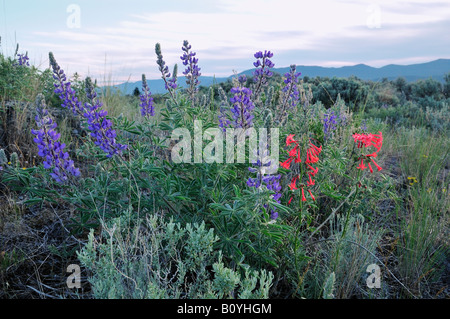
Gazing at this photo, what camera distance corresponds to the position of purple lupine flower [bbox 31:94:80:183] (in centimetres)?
233

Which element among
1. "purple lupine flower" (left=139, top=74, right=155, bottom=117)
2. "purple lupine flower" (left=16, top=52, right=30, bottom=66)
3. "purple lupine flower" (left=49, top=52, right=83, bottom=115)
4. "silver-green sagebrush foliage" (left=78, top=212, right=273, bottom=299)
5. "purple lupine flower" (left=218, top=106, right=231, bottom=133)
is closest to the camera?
"silver-green sagebrush foliage" (left=78, top=212, right=273, bottom=299)

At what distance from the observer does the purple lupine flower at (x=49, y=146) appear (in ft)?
7.63

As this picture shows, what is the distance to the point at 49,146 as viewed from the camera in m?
2.40

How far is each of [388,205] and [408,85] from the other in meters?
12.9

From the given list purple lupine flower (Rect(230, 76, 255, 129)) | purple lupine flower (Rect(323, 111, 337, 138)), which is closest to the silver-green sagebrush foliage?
purple lupine flower (Rect(230, 76, 255, 129))

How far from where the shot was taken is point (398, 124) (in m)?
9.07

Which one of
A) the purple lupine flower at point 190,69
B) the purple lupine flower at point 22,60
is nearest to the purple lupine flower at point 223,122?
the purple lupine flower at point 190,69

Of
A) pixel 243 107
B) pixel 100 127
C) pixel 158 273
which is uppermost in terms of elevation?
pixel 243 107

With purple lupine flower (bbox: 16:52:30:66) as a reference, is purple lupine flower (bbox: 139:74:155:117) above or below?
below

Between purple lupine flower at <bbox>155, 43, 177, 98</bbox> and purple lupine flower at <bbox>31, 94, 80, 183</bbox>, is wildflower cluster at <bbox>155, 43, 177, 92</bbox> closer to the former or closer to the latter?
purple lupine flower at <bbox>155, 43, 177, 98</bbox>

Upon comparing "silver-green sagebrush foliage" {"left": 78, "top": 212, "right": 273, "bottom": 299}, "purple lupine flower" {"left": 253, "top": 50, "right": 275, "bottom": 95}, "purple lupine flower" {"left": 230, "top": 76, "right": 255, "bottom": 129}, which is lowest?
"silver-green sagebrush foliage" {"left": 78, "top": 212, "right": 273, "bottom": 299}

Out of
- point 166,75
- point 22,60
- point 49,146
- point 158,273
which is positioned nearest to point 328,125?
point 166,75

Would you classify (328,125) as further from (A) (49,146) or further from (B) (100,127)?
(A) (49,146)
